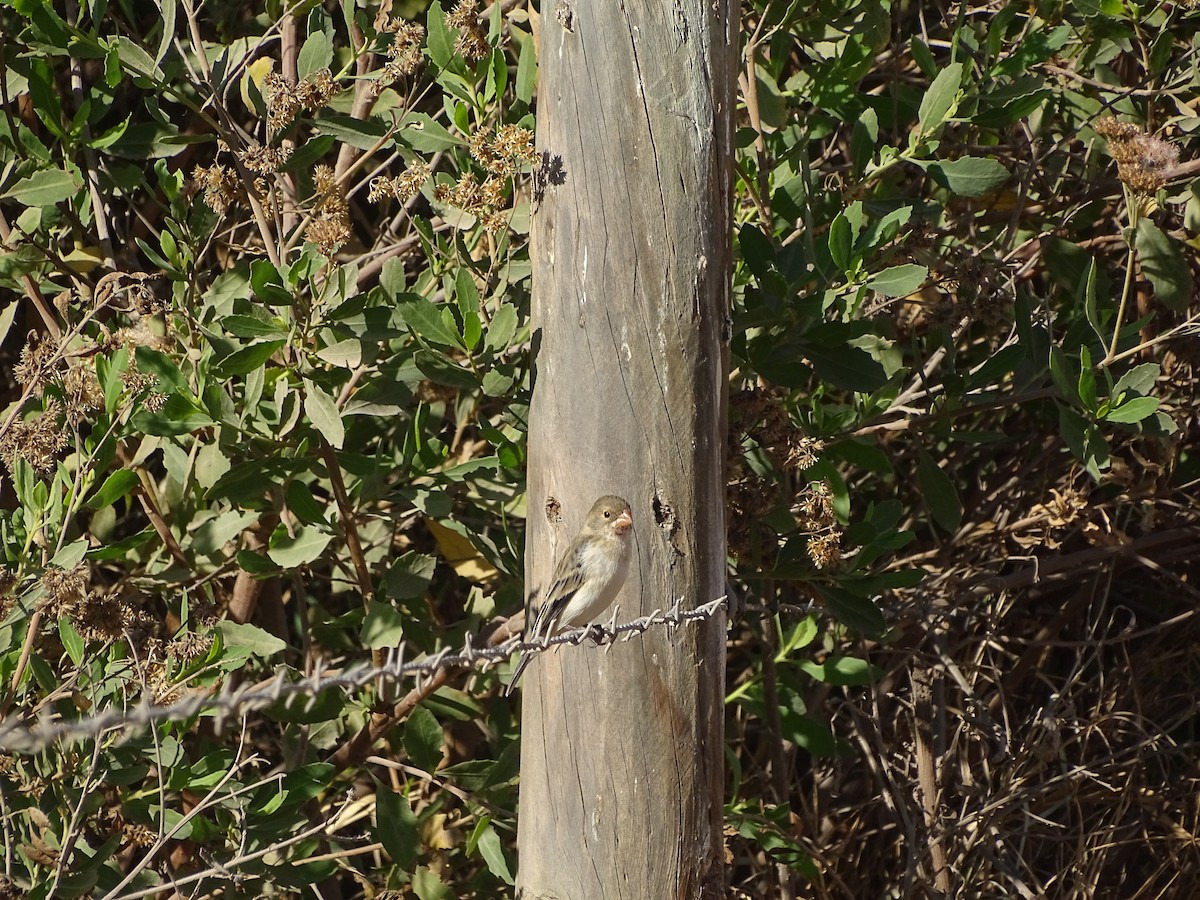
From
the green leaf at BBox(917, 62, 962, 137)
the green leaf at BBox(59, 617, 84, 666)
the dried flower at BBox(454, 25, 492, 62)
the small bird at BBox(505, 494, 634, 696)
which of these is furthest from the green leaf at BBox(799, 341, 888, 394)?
the green leaf at BBox(59, 617, 84, 666)

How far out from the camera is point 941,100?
391 centimetres

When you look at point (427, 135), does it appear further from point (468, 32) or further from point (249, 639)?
point (249, 639)

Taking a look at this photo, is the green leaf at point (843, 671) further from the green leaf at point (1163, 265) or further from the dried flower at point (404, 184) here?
the dried flower at point (404, 184)

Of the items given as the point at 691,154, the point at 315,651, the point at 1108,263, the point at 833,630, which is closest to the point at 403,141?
the point at 691,154

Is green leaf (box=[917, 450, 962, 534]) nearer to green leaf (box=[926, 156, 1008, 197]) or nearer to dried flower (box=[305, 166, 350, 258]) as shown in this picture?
green leaf (box=[926, 156, 1008, 197])

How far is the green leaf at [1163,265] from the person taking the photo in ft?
13.9

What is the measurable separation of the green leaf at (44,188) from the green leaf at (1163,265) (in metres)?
3.54

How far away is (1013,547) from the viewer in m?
5.27

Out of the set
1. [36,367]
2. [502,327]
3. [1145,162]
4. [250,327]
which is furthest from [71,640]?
[1145,162]

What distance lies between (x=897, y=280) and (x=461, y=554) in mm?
1836

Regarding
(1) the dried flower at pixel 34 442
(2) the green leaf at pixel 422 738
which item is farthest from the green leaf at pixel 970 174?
(1) the dried flower at pixel 34 442

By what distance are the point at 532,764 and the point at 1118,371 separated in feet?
8.97

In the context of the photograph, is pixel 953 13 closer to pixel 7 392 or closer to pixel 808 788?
pixel 808 788

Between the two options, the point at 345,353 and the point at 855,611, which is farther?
the point at 855,611
